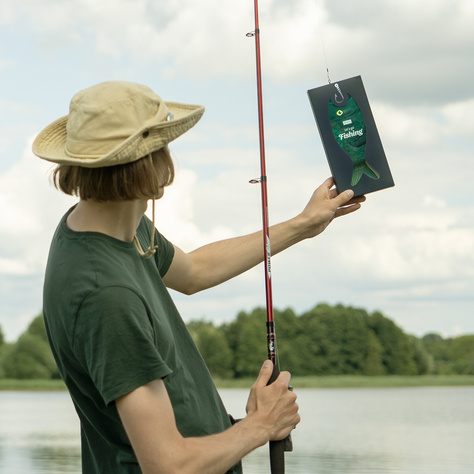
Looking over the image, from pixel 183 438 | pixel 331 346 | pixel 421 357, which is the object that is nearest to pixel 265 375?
pixel 183 438

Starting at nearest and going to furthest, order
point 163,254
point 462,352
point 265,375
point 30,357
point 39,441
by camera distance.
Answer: point 265,375 → point 163,254 → point 39,441 → point 462,352 → point 30,357

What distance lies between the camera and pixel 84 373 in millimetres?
1866

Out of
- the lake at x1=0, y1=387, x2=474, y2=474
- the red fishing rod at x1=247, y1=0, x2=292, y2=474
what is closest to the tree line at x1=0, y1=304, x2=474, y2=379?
the lake at x1=0, y1=387, x2=474, y2=474

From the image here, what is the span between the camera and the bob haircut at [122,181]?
1.85 metres

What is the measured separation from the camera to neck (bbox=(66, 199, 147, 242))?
1.89 meters

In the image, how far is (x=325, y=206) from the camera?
273 cm

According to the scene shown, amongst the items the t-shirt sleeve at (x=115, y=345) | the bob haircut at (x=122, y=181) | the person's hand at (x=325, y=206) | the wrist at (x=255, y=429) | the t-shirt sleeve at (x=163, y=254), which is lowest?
the wrist at (x=255, y=429)

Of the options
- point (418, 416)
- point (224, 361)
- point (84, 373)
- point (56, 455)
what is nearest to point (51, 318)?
point (84, 373)

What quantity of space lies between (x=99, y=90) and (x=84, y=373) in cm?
67

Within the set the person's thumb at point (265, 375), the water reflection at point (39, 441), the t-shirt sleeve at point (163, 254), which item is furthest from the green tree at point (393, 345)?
the person's thumb at point (265, 375)

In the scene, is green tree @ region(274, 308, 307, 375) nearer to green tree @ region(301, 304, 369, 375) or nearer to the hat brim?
green tree @ region(301, 304, 369, 375)

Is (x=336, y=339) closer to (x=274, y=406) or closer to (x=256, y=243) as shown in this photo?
(x=256, y=243)

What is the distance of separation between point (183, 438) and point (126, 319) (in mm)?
303

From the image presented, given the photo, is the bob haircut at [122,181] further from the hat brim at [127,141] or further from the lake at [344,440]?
the lake at [344,440]
